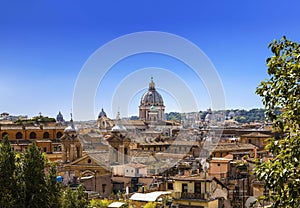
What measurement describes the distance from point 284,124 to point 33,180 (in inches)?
395

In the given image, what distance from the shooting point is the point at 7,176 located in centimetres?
1273

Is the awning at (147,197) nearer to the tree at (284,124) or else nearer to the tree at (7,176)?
the tree at (7,176)

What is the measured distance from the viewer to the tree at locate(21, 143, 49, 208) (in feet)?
41.6

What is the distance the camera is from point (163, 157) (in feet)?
117

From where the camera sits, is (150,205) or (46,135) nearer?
(150,205)

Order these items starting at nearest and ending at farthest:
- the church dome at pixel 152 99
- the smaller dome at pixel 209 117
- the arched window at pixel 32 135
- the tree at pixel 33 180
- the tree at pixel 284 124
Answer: the tree at pixel 284 124 → the tree at pixel 33 180 → the arched window at pixel 32 135 → the church dome at pixel 152 99 → the smaller dome at pixel 209 117

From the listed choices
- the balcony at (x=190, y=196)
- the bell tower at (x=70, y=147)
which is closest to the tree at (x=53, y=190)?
the balcony at (x=190, y=196)

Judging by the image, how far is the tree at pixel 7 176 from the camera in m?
12.3

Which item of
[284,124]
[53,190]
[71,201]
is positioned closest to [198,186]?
[71,201]

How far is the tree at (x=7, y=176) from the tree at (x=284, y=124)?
9522mm

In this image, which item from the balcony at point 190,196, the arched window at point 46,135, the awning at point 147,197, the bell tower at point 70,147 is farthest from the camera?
the arched window at point 46,135

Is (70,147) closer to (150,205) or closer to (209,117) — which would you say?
(150,205)

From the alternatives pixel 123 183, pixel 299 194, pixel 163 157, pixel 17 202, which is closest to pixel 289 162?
pixel 299 194

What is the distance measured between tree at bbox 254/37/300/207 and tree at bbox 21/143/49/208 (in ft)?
31.7
